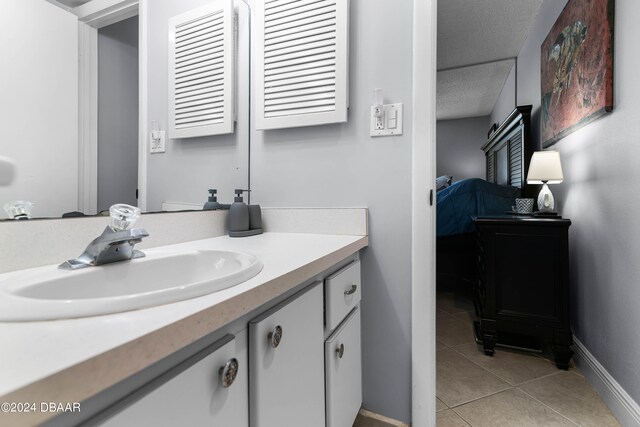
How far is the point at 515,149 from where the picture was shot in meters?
3.09

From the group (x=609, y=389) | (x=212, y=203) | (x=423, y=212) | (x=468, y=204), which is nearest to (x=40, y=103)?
(x=212, y=203)

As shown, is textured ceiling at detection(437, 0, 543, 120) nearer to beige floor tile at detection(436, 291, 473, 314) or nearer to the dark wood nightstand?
the dark wood nightstand

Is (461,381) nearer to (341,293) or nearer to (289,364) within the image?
(341,293)

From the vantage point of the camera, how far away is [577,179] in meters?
1.90

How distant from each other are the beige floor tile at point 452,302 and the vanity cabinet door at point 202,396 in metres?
2.55

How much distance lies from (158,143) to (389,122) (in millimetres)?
850

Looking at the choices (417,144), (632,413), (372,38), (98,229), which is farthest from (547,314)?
(98,229)

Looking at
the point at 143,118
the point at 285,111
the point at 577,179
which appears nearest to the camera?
the point at 143,118

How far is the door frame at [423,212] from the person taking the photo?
115cm

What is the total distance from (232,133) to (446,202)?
2072 millimetres

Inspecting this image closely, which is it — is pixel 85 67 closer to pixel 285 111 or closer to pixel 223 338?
pixel 285 111

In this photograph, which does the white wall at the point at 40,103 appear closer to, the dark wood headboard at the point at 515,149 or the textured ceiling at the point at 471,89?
the dark wood headboard at the point at 515,149

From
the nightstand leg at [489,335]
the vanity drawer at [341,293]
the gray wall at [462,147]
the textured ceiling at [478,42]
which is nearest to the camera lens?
the vanity drawer at [341,293]

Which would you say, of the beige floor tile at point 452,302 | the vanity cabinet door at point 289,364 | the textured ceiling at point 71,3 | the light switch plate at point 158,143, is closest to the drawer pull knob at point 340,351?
the vanity cabinet door at point 289,364
